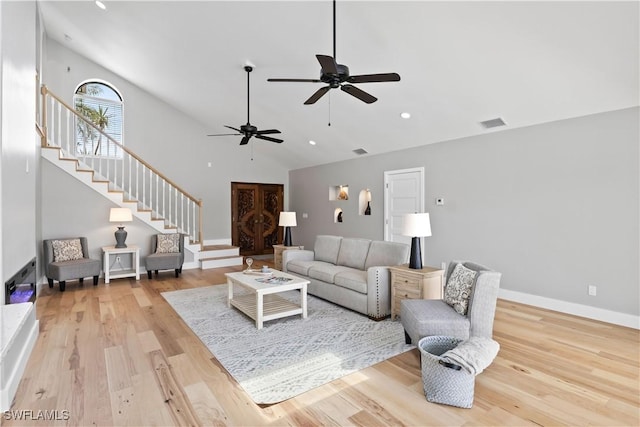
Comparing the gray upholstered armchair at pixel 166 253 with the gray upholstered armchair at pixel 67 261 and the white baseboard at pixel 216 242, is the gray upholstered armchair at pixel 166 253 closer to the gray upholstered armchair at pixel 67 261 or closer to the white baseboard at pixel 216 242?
the gray upholstered armchair at pixel 67 261

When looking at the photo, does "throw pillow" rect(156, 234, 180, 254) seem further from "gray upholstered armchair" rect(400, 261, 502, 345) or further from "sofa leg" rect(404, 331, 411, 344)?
"gray upholstered armchair" rect(400, 261, 502, 345)

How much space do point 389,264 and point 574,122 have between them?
2.99 metres

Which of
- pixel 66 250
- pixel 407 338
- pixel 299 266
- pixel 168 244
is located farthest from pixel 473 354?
pixel 66 250

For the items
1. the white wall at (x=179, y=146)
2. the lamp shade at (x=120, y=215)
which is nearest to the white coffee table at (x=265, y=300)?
the lamp shade at (x=120, y=215)

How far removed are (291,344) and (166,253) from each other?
4.29 meters

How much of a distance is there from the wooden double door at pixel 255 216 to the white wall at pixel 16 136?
17.2 ft

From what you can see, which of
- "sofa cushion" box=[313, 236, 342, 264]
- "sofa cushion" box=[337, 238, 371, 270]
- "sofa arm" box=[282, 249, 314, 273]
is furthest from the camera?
"sofa arm" box=[282, 249, 314, 273]

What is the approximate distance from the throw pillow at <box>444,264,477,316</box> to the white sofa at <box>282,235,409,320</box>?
0.94 meters

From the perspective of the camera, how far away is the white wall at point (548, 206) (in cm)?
394

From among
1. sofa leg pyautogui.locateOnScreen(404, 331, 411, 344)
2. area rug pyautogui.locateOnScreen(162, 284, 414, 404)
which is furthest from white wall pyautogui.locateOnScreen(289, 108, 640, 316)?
sofa leg pyautogui.locateOnScreen(404, 331, 411, 344)

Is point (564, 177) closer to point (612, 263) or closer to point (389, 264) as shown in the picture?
point (612, 263)

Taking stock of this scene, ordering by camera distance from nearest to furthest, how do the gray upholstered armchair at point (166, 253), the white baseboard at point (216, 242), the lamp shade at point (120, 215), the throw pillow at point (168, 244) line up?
1. the lamp shade at point (120, 215)
2. the gray upholstered armchair at point (166, 253)
3. the throw pillow at point (168, 244)
4. the white baseboard at point (216, 242)

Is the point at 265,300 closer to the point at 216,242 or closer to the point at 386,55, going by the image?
the point at 386,55

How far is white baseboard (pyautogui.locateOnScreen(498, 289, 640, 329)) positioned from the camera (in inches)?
153
